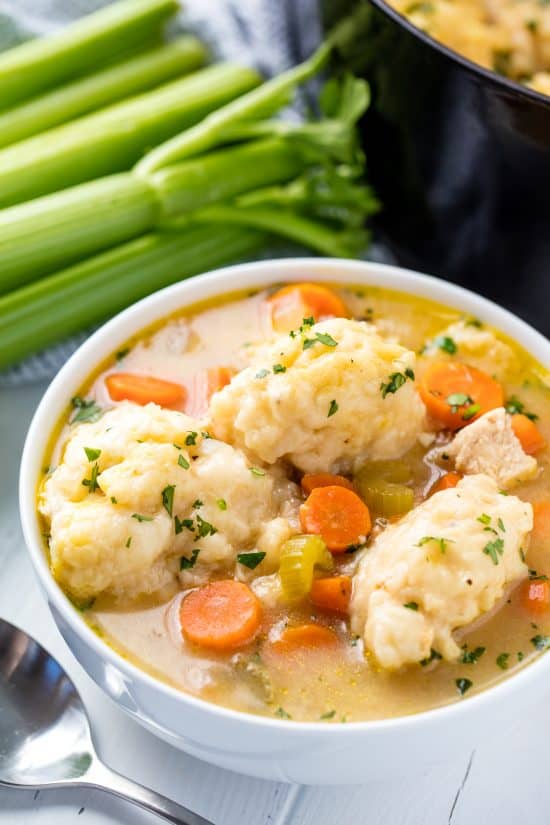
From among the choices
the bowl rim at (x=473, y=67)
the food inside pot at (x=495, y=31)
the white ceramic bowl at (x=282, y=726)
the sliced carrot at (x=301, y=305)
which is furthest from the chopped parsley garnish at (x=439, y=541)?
the food inside pot at (x=495, y=31)

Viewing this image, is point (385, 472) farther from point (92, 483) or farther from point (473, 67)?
point (473, 67)

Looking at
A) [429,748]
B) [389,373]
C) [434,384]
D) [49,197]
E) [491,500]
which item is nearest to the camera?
[429,748]

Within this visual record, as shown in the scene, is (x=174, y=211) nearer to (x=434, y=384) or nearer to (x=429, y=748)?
(x=434, y=384)

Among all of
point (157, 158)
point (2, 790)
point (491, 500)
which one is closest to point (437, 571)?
point (491, 500)

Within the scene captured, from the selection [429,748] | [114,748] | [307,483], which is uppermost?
[307,483]

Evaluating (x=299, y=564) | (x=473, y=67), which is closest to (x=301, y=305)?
(x=473, y=67)

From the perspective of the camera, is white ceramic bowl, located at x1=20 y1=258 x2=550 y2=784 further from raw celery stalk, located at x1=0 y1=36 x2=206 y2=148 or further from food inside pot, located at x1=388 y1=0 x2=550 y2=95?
food inside pot, located at x1=388 y1=0 x2=550 y2=95
